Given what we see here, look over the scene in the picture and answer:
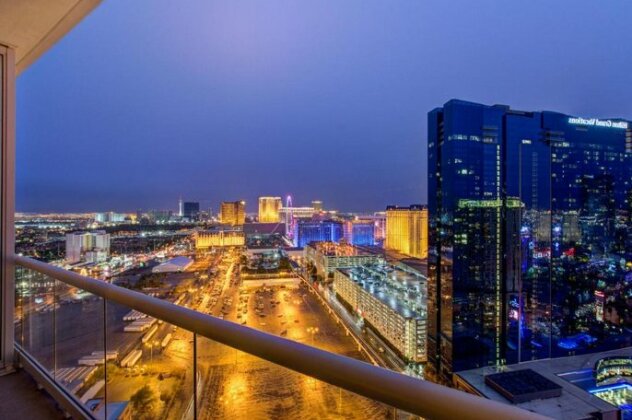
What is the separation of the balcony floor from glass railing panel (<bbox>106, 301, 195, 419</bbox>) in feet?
2.14

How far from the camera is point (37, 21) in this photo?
2018mm

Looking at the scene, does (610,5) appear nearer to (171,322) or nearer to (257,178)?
(171,322)

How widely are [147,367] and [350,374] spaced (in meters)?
Result: 1.06

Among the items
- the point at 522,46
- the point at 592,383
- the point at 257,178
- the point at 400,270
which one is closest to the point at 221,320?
the point at 592,383

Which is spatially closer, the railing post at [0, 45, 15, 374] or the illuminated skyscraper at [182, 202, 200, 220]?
the railing post at [0, 45, 15, 374]

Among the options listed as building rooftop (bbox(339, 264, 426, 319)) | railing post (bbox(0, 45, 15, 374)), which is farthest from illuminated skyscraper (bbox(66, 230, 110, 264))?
building rooftop (bbox(339, 264, 426, 319))

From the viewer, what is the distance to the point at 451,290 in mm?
7953

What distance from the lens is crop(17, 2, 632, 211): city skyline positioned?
654cm

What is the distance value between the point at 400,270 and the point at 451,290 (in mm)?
1323

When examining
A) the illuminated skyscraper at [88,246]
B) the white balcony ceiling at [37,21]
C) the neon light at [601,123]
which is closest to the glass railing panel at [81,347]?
the white balcony ceiling at [37,21]

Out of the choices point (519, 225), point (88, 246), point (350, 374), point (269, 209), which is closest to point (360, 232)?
point (519, 225)

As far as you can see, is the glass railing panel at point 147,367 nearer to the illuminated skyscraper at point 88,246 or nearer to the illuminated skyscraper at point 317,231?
the illuminated skyscraper at point 88,246

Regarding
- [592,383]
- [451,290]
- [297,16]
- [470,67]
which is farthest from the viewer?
[470,67]

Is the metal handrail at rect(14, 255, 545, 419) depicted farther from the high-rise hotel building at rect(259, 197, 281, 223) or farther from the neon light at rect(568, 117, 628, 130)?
the high-rise hotel building at rect(259, 197, 281, 223)
